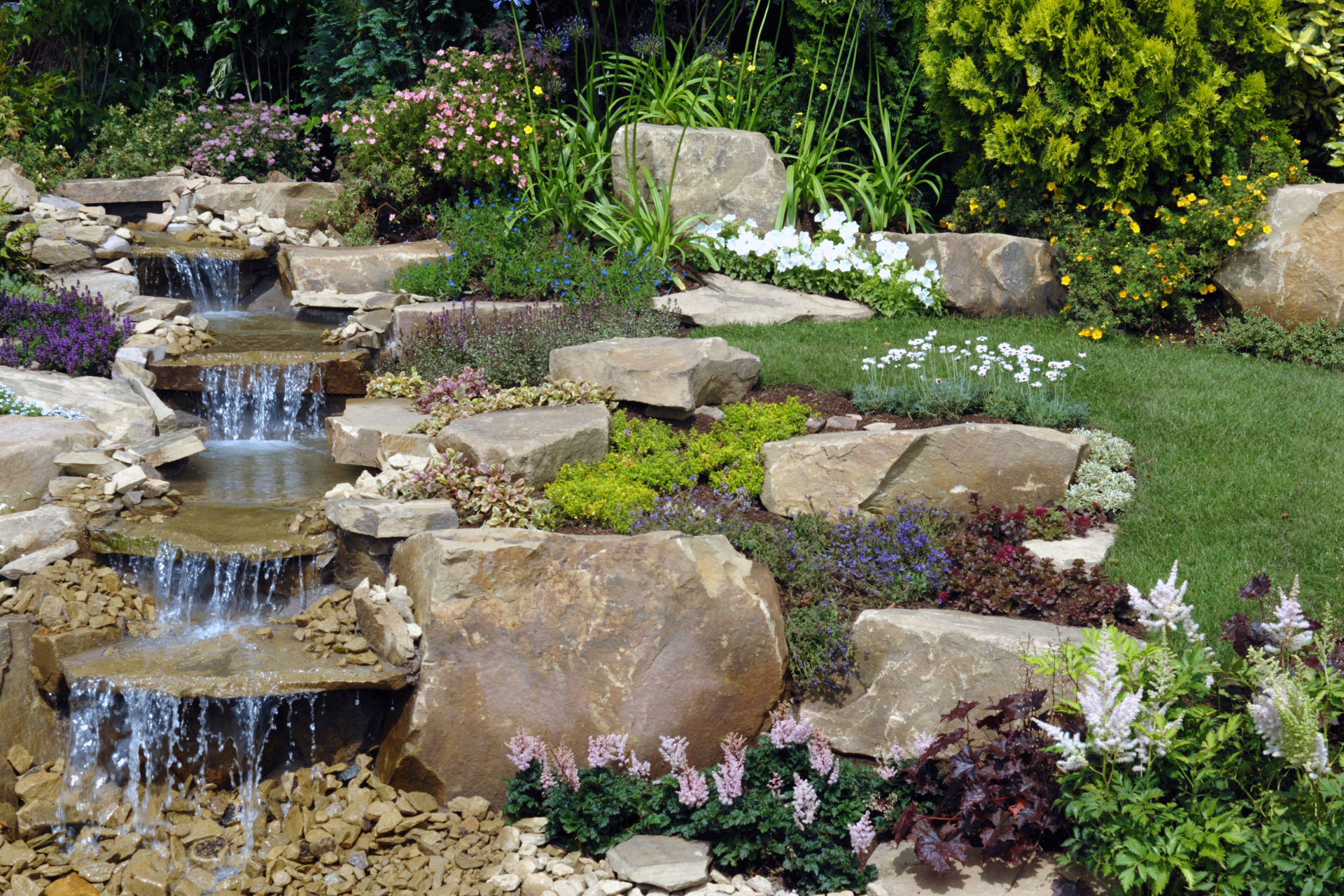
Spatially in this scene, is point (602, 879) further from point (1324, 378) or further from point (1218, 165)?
point (1218, 165)

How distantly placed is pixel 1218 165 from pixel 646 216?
14.9ft

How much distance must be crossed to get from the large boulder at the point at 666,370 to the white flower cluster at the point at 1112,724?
329 cm

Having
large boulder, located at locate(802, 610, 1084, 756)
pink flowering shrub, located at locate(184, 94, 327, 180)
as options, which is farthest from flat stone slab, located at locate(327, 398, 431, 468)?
pink flowering shrub, located at locate(184, 94, 327, 180)

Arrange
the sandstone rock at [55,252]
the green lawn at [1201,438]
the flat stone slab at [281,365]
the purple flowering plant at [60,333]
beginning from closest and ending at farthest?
the green lawn at [1201,438] → the purple flowering plant at [60,333] → the flat stone slab at [281,365] → the sandstone rock at [55,252]

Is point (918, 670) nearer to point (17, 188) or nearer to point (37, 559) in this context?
point (37, 559)

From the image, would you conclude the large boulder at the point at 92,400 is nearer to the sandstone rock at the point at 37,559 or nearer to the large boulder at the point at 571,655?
Result: the sandstone rock at the point at 37,559

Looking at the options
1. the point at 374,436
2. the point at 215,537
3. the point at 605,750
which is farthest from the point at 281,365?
the point at 605,750

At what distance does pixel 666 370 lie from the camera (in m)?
6.16

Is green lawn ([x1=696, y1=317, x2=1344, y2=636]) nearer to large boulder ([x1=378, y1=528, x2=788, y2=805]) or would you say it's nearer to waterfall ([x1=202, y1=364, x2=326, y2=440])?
large boulder ([x1=378, y1=528, x2=788, y2=805])

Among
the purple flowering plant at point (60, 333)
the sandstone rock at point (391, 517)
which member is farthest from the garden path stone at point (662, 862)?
the purple flowering plant at point (60, 333)

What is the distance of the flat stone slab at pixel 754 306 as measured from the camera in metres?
7.85

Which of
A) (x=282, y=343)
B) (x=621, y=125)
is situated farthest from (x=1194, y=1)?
(x=282, y=343)

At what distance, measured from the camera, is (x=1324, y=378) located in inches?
266

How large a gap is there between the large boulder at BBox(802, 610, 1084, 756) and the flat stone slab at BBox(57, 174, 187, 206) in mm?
8870
